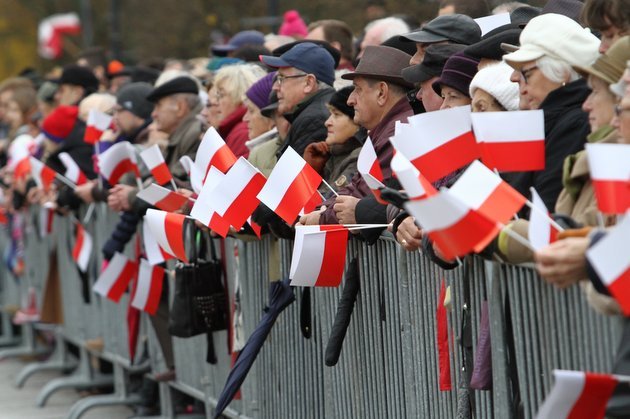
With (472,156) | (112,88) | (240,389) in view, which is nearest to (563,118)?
(472,156)

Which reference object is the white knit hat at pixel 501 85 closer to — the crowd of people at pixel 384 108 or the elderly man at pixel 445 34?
the crowd of people at pixel 384 108

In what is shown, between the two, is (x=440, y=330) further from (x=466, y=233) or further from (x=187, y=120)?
(x=187, y=120)

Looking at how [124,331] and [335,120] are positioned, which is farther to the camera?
[124,331]

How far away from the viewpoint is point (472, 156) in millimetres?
5637

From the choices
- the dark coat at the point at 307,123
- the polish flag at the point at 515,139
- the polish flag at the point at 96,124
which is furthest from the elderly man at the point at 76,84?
the polish flag at the point at 515,139

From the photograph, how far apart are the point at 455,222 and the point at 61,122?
9.12m

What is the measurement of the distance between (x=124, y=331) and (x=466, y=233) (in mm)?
7289

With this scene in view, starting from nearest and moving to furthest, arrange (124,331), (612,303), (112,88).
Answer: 1. (612,303)
2. (124,331)
3. (112,88)

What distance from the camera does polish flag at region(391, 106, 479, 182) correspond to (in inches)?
218

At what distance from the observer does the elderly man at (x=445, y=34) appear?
7106 mm

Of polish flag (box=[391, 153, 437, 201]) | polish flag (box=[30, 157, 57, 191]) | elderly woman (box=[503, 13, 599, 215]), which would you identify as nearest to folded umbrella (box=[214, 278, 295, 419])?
elderly woman (box=[503, 13, 599, 215])

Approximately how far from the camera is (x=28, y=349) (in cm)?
1555

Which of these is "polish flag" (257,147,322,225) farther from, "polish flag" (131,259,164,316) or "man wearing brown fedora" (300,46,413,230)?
"polish flag" (131,259,164,316)

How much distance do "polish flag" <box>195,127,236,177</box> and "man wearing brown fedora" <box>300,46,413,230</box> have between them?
76cm
